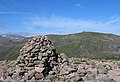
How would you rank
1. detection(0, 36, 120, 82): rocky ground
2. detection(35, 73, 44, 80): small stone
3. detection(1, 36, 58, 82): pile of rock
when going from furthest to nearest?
detection(1, 36, 58, 82): pile of rock
detection(35, 73, 44, 80): small stone
detection(0, 36, 120, 82): rocky ground

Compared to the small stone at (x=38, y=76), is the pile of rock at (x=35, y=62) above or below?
above

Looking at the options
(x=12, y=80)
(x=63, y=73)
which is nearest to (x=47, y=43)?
(x=63, y=73)

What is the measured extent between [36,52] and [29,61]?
2714 mm

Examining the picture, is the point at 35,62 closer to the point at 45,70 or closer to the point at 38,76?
the point at 45,70

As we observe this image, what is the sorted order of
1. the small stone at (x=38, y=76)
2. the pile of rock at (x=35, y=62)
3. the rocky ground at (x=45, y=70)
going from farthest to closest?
the pile of rock at (x=35, y=62), the small stone at (x=38, y=76), the rocky ground at (x=45, y=70)

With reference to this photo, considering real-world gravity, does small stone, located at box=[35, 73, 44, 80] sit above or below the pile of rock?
below

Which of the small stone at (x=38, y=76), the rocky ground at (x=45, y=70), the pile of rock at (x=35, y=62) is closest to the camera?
the rocky ground at (x=45, y=70)

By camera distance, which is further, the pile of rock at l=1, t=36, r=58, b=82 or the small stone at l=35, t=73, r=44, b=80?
the pile of rock at l=1, t=36, r=58, b=82

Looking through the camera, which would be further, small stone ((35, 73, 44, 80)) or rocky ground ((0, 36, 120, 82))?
small stone ((35, 73, 44, 80))

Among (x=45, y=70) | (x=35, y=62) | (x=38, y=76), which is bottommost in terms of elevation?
(x=38, y=76)

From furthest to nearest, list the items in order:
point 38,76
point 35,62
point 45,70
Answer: point 35,62
point 45,70
point 38,76

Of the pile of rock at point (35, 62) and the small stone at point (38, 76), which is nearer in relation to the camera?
the small stone at point (38, 76)

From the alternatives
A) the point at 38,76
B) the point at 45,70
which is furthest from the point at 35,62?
the point at 38,76

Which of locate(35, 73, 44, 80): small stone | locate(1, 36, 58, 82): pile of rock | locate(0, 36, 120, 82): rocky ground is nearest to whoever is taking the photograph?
locate(0, 36, 120, 82): rocky ground
